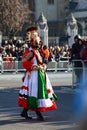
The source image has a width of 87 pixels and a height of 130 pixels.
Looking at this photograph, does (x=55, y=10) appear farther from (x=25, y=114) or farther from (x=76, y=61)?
(x=25, y=114)

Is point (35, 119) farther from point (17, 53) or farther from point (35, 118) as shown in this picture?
point (17, 53)

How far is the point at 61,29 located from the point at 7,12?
949 inches

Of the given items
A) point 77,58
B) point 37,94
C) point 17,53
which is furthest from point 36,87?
point 17,53

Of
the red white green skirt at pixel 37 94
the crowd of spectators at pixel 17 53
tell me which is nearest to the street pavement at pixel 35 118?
the red white green skirt at pixel 37 94

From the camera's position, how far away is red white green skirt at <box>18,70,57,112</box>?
1077 centimetres

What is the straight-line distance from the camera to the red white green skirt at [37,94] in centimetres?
1077

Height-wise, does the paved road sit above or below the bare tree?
below

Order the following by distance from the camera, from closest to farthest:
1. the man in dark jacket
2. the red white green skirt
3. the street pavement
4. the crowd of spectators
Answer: the street pavement
the red white green skirt
the man in dark jacket
the crowd of spectators

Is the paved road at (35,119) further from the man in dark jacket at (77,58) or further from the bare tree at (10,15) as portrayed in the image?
the bare tree at (10,15)

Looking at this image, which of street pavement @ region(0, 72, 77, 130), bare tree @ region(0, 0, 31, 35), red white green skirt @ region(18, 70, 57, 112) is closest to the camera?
street pavement @ region(0, 72, 77, 130)

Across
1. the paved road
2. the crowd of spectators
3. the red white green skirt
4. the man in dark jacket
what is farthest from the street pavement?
the crowd of spectators

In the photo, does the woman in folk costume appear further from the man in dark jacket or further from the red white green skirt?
the man in dark jacket

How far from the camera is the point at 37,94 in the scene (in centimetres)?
1081

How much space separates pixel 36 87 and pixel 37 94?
0.45ft
